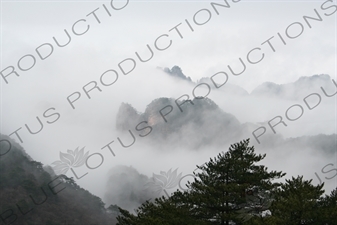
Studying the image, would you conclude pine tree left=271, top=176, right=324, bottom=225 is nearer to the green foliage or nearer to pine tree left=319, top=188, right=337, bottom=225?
pine tree left=319, top=188, right=337, bottom=225

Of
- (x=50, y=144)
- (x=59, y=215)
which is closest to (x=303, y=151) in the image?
(x=50, y=144)

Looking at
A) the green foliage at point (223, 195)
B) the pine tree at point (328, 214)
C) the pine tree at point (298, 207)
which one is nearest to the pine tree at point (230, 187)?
the green foliage at point (223, 195)

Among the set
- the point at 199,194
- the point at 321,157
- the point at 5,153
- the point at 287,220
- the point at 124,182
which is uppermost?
the point at 5,153

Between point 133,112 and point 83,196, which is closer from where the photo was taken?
point 83,196

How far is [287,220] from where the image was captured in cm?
1783

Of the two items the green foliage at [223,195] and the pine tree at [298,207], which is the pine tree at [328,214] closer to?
the pine tree at [298,207]

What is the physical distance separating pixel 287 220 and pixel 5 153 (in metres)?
81.7

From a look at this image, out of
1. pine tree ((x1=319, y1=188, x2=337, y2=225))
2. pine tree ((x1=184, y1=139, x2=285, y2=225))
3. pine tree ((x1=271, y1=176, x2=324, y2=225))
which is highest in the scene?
pine tree ((x1=184, y1=139, x2=285, y2=225))

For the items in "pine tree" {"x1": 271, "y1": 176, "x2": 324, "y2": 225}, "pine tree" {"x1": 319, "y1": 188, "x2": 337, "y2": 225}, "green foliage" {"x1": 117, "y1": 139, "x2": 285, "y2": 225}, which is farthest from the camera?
"green foliage" {"x1": 117, "y1": 139, "x2": 285, "y2": 225}

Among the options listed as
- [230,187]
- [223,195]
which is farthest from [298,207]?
[223,195]

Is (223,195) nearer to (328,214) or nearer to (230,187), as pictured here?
(230,187)

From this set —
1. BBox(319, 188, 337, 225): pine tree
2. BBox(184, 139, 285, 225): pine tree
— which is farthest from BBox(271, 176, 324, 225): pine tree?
BBox(184, 139, 285, 225): pine tree

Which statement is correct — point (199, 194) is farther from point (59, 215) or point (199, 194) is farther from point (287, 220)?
point (59, 215)

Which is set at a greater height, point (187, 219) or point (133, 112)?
point (133, 112)
